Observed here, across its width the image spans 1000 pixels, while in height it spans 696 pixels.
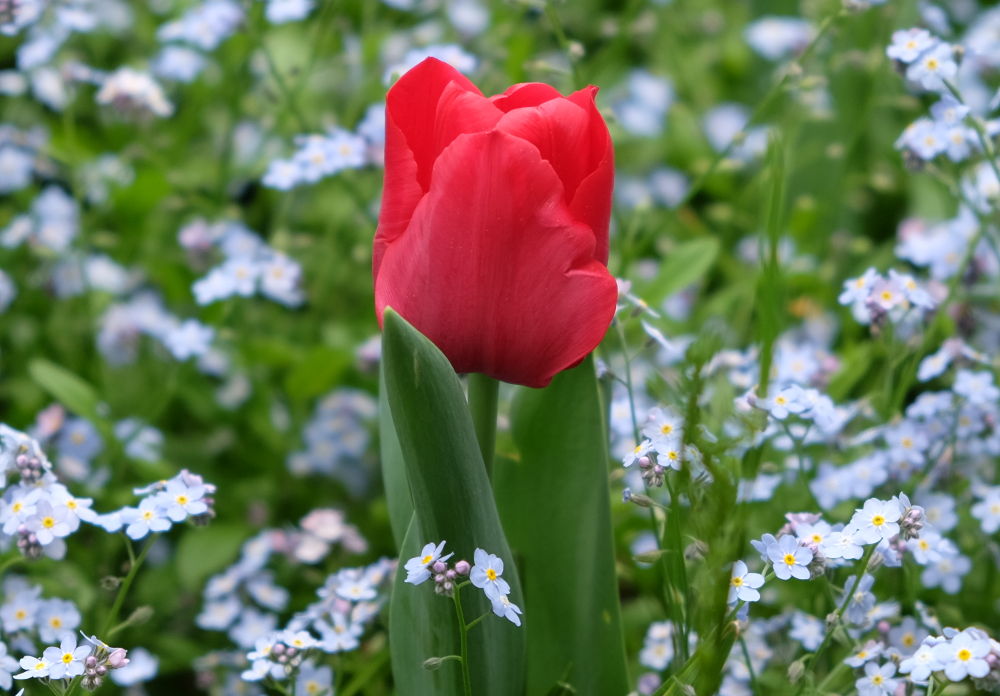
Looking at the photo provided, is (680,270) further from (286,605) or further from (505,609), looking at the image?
(505,609)

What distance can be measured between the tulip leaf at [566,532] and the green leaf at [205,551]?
0.60 metres

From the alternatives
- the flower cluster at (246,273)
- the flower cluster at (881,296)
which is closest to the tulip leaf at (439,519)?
the flower cluster at (881,296)

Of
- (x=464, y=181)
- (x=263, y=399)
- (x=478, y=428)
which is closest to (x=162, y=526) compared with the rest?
(x=478, y=428)

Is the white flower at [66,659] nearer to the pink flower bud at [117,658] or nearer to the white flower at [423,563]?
A: the pink flower bud at [117,658]

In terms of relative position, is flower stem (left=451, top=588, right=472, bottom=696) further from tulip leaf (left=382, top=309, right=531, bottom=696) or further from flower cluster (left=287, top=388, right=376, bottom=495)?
flower cluster (left=287, top=388, right=376, bottom=495)

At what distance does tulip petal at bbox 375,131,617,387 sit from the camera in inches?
34.0

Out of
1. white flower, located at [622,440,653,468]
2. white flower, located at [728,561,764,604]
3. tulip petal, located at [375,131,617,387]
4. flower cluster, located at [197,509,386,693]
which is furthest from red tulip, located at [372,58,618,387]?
flower cluster, located at [197,509,386,693]

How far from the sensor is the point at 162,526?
1.08m

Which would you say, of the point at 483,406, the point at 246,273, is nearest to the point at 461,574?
the point at 483,406

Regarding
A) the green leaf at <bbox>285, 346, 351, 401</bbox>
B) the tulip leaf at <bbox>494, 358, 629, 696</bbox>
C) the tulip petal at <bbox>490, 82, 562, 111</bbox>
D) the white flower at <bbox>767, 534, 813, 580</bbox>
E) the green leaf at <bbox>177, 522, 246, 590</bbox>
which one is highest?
the green leaf at <bbox>285, 346, 351, 401</bbox>

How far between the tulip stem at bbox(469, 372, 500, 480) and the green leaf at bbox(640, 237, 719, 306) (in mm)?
665

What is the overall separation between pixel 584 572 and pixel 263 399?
85 centimetres

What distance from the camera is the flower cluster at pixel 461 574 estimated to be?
921mm

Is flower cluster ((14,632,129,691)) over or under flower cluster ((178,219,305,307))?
under
